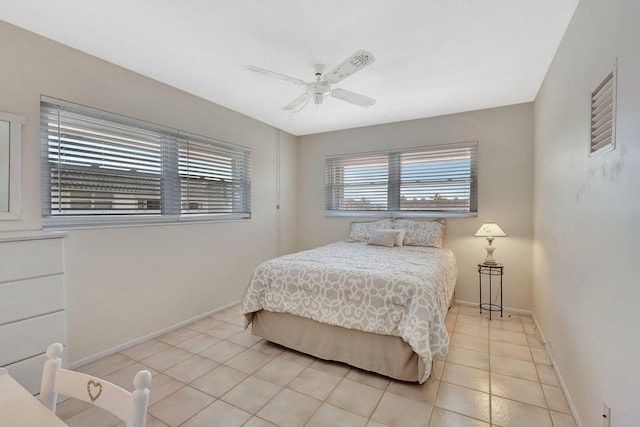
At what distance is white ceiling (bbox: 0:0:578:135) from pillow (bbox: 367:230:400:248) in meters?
1.60

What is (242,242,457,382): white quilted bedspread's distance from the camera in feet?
6.38

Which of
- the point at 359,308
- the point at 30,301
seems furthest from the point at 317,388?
the point at 30,301

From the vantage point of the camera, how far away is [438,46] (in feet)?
7.32

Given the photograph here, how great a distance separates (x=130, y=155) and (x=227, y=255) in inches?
60.9

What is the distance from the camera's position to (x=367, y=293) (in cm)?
214

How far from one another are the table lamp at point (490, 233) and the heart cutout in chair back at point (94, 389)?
136 inches

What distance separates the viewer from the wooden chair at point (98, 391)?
706 millimetres

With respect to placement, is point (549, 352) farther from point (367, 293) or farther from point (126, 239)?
point (126, 239)

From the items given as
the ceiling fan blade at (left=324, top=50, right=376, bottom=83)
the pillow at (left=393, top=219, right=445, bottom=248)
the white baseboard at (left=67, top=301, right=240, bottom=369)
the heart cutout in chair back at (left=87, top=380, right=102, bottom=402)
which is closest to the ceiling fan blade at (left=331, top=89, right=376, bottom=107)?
the ceiling fan blade at (left=324, top=50, right=376, bottom=83)

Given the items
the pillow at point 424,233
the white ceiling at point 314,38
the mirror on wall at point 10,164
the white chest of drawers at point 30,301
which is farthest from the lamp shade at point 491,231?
the mirror on wall at point 10,164

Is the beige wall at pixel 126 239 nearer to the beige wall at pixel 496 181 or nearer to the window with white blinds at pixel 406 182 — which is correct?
the window with white blinds at pixel 406 182

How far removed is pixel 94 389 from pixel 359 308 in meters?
1.64

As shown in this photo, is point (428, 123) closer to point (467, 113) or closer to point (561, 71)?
point (467, 113)

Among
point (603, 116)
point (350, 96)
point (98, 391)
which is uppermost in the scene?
point (350, 96)
